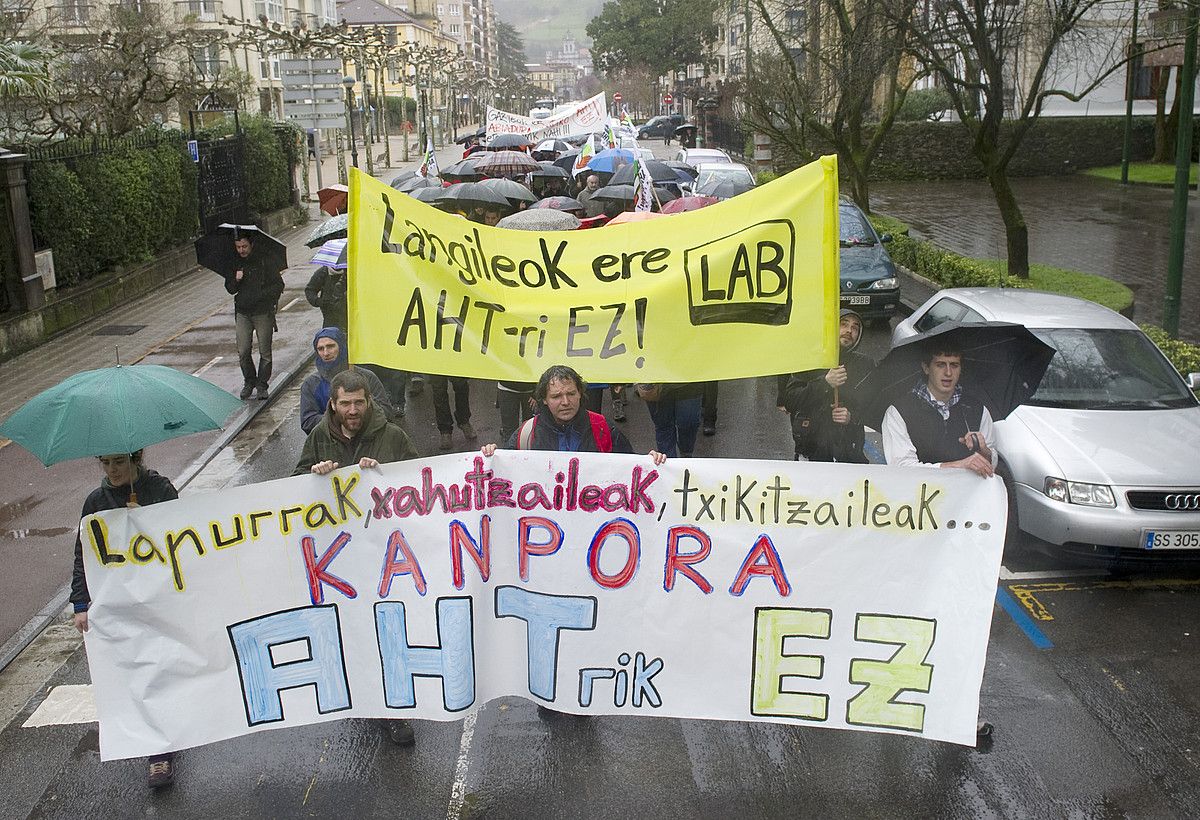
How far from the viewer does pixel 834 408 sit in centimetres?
668

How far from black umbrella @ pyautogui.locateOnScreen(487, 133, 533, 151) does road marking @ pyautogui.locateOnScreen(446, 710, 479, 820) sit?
1053 inches

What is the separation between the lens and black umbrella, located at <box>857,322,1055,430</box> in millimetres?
5938

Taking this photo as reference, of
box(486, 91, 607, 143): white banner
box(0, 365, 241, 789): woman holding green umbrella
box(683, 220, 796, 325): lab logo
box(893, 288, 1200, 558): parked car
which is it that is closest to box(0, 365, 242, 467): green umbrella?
box(0, 365, 241, 789): woman holding green umbrella

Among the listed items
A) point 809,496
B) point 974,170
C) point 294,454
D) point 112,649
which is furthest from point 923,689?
point 974,170

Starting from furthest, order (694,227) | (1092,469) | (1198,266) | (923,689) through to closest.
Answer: (1198,266) < (1092,469) < (694,227) < (923,689)

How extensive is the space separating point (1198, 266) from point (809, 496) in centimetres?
1925

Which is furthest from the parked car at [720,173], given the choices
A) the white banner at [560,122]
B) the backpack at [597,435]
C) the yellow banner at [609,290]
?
the yellow banner at [609,290]

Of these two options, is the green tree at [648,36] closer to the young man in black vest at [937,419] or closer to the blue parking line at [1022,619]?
the blue parking line at [1022,619]

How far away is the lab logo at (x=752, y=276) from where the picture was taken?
5281 millimetres

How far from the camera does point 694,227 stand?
5.42 m

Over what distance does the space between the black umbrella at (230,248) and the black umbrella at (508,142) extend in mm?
19408

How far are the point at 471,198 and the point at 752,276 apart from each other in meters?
11.4

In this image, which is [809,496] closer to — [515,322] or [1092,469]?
[515,322]

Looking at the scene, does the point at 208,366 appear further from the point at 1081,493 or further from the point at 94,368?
the point at 1081,493
